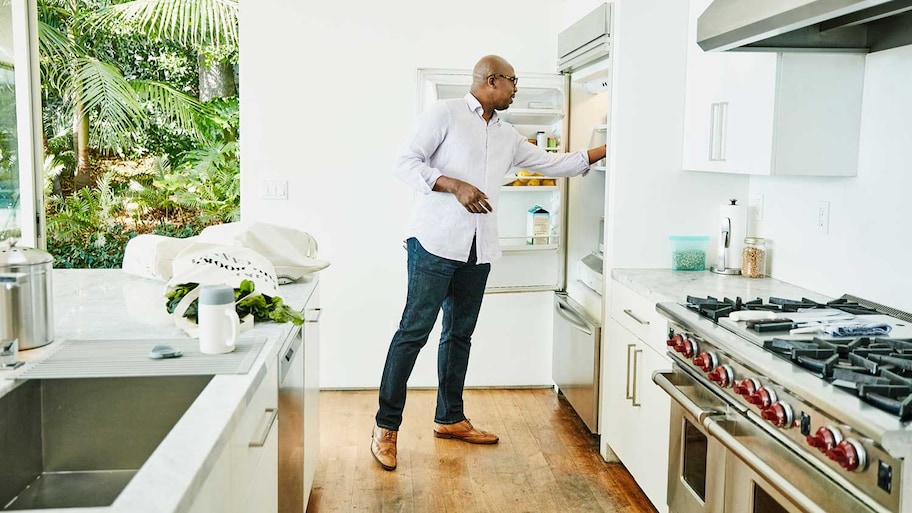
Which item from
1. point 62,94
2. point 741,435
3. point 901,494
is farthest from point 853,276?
point 62,94

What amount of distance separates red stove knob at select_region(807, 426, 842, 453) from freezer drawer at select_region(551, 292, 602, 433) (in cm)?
190

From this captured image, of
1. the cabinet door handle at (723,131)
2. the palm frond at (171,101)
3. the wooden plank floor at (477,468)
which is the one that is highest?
the palm frond at (171,101)

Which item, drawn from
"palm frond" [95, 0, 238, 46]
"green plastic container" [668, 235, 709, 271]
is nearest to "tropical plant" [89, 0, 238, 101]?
"palm frond" [95, 0, 238, 46]

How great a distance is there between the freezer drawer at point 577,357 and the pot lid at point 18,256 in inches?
92.7

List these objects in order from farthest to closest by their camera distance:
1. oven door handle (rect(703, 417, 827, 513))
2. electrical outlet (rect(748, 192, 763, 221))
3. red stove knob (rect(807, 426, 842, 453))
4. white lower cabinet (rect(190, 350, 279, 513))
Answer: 1. electrical outlet (rect(748, 192, 763, 221))
2. oven door handle (rect(703, 417, 827, 513))
3. red stove knob (rect(807, 426, 842, 453))
4. white lower cabinet (rect(190, 350, 279, 513))

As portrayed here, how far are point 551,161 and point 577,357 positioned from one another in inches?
36.2

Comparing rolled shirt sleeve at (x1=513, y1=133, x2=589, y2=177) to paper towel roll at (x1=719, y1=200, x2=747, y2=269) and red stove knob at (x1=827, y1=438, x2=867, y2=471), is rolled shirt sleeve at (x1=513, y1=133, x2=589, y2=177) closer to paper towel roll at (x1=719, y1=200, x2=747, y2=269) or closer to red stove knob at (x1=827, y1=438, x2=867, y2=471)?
paper towel roll at (x1=719, y1=200, x2=747, y2=269)

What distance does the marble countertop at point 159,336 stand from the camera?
3.63 feet

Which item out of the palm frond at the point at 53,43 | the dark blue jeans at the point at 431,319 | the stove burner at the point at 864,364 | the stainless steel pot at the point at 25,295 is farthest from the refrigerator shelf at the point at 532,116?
the palm frond at the point at 53,43

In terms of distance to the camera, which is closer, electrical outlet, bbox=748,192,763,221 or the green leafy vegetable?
the green leafy vegetable

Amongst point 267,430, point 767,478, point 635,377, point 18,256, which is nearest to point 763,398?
point 767,478

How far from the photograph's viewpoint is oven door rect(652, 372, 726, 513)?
2.27m

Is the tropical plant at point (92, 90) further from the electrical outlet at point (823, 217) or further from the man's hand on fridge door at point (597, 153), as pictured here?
the electrical outlet at point (823, 217)

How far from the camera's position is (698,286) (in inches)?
120
